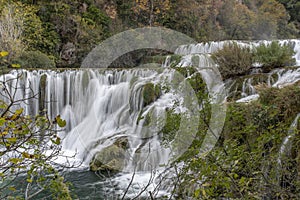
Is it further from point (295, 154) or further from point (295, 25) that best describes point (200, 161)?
point (295, 25)

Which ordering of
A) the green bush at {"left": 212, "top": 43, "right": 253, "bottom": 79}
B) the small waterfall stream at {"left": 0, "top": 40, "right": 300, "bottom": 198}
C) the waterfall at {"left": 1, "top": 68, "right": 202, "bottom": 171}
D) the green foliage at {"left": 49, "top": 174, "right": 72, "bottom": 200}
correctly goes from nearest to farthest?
the green foliage at {"left": 49, "top": 174, "right": 72, "bottom": 200}
the small waterfall stream at {"left": 0, "top": 40, "right": 300, "bottom": 198}
the waterfall at {"left": 1, "top": 68, "right": 202, "bottom": 171}
the green bush at {"left": 212, "top": 43, "right": 253, "bottom": 79}

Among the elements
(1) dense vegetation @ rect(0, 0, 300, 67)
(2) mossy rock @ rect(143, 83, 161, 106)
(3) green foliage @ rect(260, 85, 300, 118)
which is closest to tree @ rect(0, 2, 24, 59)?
(1) dense vegetation @ rect(0, 0, 300, 67)

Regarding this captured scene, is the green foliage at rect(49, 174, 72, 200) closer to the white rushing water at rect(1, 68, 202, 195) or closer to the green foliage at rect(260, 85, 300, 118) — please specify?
the green foliage at rect(260, 85, 300, 118)

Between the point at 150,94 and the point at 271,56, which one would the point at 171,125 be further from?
the point at 271,56

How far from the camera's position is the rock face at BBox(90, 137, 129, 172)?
228 inches

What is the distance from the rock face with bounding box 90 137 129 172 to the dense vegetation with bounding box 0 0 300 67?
7730 millimetres

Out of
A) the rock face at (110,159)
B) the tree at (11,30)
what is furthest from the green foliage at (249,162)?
the tree at (11,30)

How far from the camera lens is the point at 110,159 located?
590 centimetres

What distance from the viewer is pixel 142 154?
228 inches

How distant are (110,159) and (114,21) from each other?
526 inches

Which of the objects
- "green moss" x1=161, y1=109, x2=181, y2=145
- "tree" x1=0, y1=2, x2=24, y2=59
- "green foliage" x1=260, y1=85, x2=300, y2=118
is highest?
"tree" x1=0, y1=2, x2=24, y2=59

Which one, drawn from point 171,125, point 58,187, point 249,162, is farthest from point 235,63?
point 58,187

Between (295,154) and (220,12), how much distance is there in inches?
788

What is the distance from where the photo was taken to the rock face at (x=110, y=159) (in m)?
5.80
